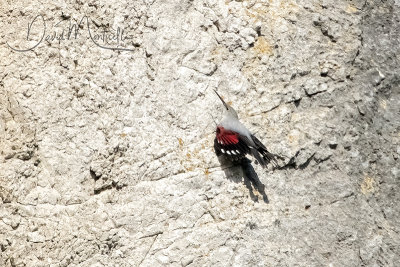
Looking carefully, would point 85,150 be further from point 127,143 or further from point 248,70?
point 248,70

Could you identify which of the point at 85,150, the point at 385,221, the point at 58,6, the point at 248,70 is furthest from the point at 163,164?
the point at 385,221

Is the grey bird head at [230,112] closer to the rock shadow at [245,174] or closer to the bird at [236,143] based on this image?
the bird at [236,143]

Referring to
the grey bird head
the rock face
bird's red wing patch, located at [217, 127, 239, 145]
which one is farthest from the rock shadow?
the grey bird head

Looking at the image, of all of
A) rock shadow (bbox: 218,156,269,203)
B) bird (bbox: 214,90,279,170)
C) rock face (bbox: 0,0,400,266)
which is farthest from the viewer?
rock shadow (bbox: 218,156,269,203)

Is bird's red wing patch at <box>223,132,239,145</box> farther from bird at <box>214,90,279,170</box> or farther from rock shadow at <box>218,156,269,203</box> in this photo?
rock shadow at <box>218,156,269,203</box>

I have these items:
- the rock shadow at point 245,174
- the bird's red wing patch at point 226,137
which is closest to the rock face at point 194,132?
the rock shadow at point 245,174
